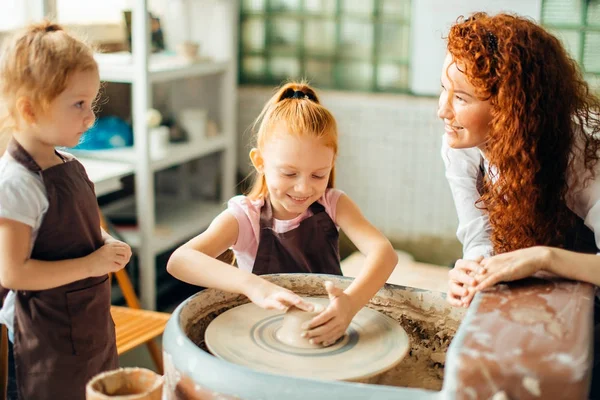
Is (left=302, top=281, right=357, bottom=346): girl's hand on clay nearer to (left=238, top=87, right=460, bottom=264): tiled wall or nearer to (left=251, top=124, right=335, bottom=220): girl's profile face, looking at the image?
(left=251, top=124, right=335, bottom=220): girl's profile face

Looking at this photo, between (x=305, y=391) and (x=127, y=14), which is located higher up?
(x=127, y=14)

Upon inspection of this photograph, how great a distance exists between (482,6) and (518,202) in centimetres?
220

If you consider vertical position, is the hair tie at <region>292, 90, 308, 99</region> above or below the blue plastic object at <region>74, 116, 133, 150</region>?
above

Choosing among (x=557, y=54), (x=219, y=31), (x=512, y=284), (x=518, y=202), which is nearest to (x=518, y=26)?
(x=557, y=54)

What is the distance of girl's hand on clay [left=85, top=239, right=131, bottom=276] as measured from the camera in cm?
147

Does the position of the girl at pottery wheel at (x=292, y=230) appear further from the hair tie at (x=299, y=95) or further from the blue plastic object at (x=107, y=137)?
the blue plastic object at (x=107, y=137)

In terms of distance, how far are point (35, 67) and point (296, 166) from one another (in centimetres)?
60

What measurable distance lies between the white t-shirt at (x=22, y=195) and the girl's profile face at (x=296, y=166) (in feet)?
1.73

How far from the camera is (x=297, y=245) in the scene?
185 centimetres

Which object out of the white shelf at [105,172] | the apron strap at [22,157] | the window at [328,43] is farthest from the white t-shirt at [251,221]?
the window at [328,43]

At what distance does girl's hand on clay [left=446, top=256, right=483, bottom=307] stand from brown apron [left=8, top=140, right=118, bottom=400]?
29.5 inches

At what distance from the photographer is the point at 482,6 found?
3.52 metres

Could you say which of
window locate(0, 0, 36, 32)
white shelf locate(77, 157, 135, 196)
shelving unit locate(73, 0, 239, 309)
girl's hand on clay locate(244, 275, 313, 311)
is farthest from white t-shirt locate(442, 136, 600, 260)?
window locate(0, 0, 36, 32)

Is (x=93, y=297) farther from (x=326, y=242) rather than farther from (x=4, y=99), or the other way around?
(x=326, y=242)
